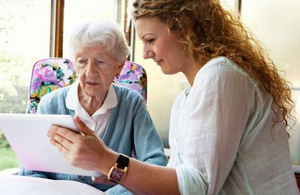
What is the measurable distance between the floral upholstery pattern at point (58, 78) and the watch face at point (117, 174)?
A: 2.97ft

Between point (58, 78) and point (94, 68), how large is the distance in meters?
0.39

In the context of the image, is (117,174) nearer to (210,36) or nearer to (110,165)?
(110,165)

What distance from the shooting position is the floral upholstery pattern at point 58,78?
75.0 inches

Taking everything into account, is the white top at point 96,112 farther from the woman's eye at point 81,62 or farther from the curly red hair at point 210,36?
the curly red hair at point 210,36

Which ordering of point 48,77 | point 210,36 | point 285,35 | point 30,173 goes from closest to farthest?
point 210,36, point 30,173, point 48,77, point 285,35

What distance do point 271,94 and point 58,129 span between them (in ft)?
1.80

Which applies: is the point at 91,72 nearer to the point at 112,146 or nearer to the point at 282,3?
the point at 112,146

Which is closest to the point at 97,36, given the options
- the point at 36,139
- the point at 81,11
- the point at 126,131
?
the point at 126,131

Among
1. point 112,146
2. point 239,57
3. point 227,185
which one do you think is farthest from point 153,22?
point 112,146

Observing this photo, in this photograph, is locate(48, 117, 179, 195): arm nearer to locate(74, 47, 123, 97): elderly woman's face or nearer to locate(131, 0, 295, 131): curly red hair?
locate(131, 0, 295, 131): curly red hair

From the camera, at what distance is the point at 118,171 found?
1.01 m

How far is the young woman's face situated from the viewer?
1147 millimetres

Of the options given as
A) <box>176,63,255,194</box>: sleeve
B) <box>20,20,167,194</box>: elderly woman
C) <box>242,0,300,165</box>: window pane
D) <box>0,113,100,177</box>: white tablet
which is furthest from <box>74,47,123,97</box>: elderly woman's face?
<box>242,0,300,165</box>: window pane

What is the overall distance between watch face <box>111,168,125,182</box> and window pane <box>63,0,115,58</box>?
1766mm
